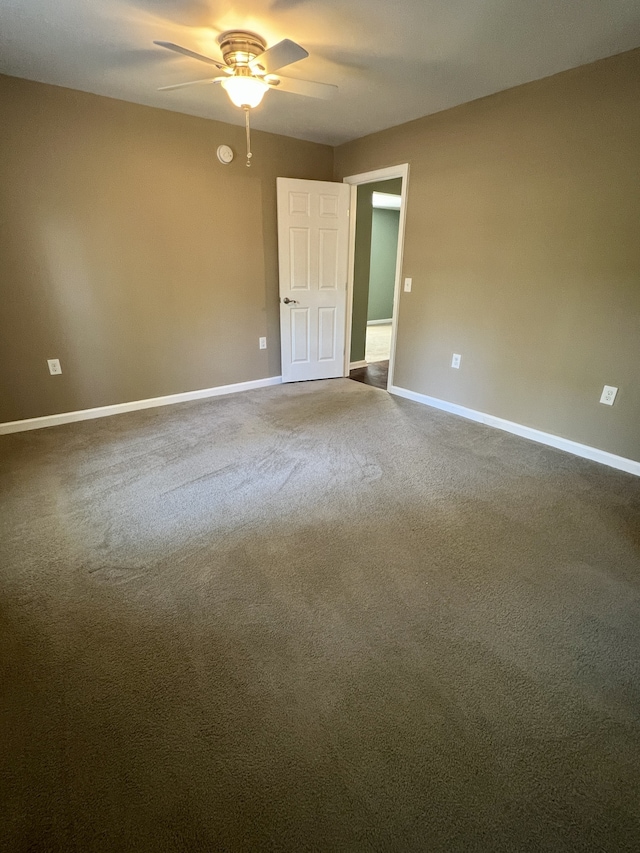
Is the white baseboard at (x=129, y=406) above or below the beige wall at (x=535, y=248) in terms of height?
below

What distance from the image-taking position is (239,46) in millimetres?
2176

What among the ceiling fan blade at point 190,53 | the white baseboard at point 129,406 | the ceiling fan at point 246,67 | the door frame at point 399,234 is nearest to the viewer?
the ceiling fan blade at point 190,53

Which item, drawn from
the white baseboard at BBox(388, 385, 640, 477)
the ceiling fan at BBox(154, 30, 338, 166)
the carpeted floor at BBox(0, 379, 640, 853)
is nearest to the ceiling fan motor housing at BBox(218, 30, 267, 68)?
the ceiling fan at BBox(154, 30, 338, 166)

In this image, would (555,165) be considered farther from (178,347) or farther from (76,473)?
(76,473)

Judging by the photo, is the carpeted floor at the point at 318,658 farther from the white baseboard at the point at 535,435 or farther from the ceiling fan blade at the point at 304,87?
the ceiling fan blade at the point at 304,87

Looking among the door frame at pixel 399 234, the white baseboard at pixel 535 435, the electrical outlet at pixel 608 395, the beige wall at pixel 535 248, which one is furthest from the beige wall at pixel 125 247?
the electrical outlet at pixel 608 395

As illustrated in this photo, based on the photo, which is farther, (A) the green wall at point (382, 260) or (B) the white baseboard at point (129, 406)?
(A) the green wall at point (382, 260)

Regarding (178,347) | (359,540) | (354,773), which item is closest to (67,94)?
(178,347)

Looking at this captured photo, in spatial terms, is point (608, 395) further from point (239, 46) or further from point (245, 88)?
point (239, 46)

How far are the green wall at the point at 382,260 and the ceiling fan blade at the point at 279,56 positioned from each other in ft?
19.7

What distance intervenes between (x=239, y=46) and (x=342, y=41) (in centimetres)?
56

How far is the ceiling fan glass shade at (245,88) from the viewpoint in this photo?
2.17 meters

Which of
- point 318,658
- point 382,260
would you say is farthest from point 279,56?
point 382,260

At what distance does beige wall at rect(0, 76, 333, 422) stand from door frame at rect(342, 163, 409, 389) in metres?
0.47
